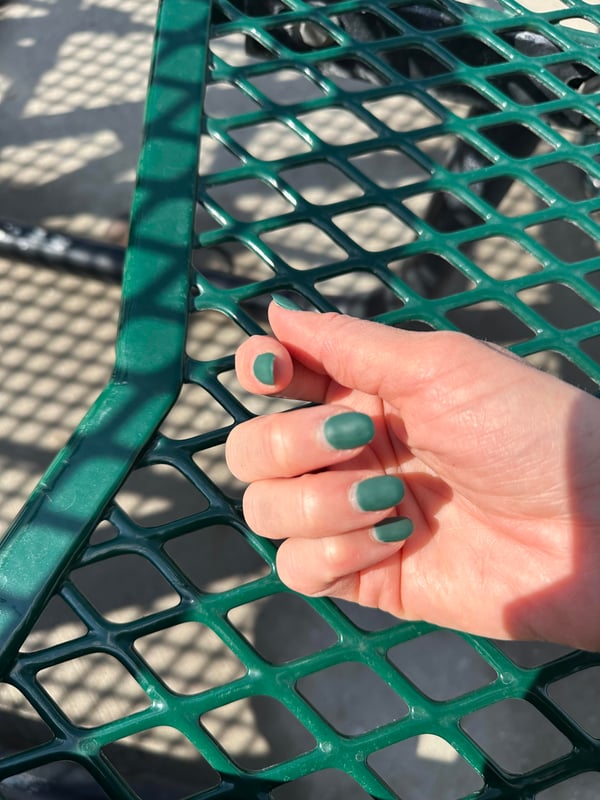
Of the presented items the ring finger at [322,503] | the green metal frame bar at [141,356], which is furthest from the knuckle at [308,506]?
the green metal frame bar at [141,356]

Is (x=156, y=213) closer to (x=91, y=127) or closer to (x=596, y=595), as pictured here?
(x=596, y=595)

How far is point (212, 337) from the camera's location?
157 centimetres

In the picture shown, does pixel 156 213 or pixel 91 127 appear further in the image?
pixel 91 127

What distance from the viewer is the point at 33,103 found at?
199 centimetres

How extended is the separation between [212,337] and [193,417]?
0.17 meters

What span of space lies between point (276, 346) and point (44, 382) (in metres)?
0.97

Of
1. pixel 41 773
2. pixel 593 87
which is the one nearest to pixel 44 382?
pixel 41 773

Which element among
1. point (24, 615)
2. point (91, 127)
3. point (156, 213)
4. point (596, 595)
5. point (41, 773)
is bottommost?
point (41, 773)

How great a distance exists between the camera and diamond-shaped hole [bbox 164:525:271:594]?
4.42ft

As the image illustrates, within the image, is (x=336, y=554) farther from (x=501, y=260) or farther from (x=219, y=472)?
(x=501, y=260)

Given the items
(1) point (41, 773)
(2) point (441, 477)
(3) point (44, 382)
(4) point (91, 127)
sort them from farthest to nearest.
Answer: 1. (4) point (91, 127)
2. (3) point (44, 382)
3. (1) point (41, 773)
4. (2) point (441, 477)

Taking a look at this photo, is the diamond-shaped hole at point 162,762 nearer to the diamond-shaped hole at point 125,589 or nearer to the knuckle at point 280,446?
the diamond-shaped hole at point 125,589

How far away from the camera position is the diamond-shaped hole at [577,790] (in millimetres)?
1178

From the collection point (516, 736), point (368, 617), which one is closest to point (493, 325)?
point (368, 617)
